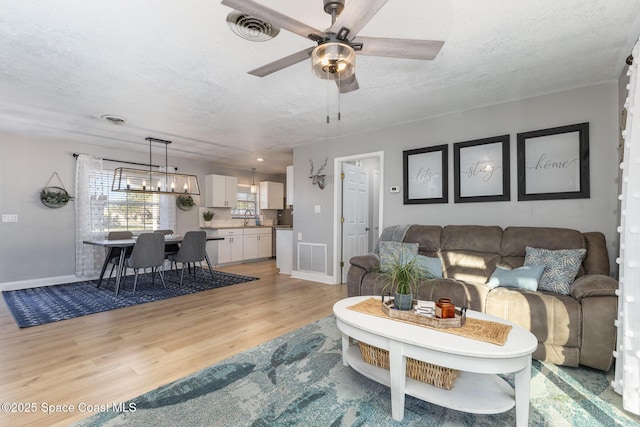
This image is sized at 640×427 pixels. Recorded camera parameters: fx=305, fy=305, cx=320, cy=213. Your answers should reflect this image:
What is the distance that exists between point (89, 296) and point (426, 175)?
16.2ft

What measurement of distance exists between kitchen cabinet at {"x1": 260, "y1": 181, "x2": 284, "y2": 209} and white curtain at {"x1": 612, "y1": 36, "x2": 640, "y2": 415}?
6.90 m

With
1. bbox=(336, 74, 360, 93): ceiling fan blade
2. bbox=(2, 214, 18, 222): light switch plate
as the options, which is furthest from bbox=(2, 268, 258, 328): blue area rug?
bbox=(336, 74, 360, 93): ceiling fan blade

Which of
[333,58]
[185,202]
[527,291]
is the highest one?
[333,58]

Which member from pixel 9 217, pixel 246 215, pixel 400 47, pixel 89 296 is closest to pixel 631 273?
pixel 400 47

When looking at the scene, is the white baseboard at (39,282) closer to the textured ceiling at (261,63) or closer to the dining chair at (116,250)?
the dining chair at (116,250)

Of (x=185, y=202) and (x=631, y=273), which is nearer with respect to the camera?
(x=631, y=273)

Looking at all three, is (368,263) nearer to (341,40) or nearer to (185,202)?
(341,40)

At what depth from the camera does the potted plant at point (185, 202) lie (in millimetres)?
6508

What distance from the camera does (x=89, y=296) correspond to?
4.27 metres

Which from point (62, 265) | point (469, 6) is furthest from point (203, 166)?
point (469, 6)

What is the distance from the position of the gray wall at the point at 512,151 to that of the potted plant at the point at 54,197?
4328mm

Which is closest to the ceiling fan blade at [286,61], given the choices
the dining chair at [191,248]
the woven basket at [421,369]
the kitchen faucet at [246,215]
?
the woven basket at [421,369]

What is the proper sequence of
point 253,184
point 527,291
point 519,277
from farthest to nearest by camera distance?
point 253,184, point 519,277, point 527,291

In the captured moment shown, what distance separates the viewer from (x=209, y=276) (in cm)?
571
